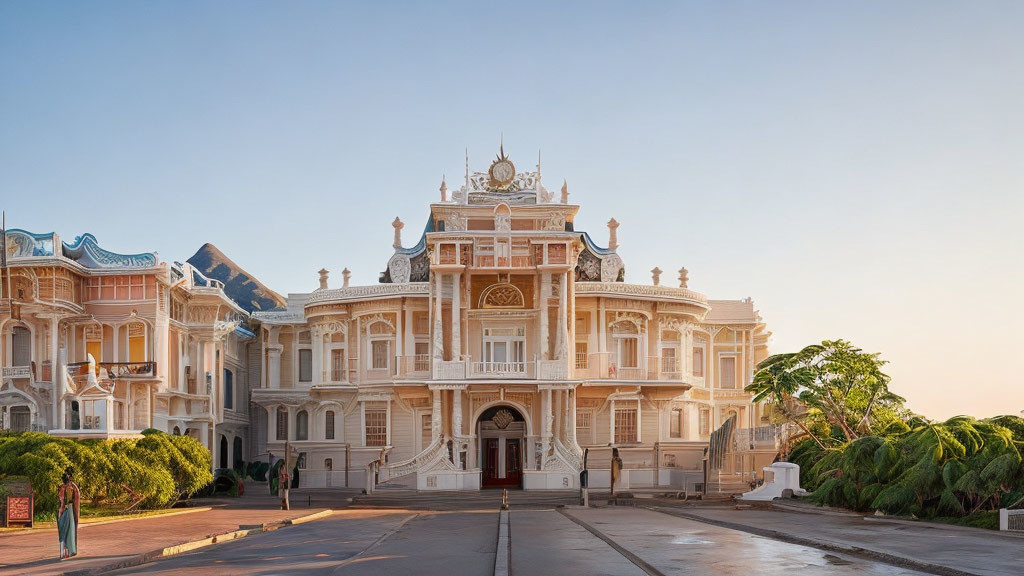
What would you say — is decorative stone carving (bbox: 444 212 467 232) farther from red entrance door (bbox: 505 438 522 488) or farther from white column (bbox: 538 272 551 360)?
red entrance door (bbox: 505 438 522 488)

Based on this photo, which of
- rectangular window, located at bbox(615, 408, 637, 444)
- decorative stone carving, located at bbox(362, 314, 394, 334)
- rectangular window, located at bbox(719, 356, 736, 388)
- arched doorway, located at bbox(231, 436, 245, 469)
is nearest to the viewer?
rectangular window, located at bbox(615, 408, 637, 444)

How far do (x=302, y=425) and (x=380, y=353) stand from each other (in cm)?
630

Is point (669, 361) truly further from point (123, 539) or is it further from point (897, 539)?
point (123, 539)

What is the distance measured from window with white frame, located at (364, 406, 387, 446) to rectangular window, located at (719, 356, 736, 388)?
56.8 ft

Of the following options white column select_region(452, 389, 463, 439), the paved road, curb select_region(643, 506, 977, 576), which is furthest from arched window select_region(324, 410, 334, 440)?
curb select_region(643, 506, 977, 576)

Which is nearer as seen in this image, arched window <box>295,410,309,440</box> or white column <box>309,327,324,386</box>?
white column <box>309,327,324,386</box>

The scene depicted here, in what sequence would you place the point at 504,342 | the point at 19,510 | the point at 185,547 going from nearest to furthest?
1. the point at 185,547
2. the point at 19,510
3. the point at 504,342

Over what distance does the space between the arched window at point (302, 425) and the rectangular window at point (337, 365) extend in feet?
9.26

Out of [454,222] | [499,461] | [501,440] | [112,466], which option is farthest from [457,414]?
[112,466]

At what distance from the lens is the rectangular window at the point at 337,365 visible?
5047cm

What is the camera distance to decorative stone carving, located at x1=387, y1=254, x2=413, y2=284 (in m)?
50.6


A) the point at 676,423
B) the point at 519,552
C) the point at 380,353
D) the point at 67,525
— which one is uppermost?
the point at 380,353

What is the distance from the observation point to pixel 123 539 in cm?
2341

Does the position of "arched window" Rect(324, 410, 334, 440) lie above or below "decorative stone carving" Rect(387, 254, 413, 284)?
below
